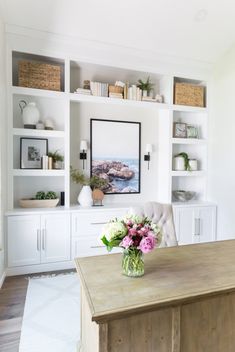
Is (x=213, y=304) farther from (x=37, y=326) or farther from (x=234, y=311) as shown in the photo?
(x=37, y=326)

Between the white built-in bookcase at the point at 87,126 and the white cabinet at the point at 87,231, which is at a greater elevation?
the white built-in bookcase at the point at 87,126

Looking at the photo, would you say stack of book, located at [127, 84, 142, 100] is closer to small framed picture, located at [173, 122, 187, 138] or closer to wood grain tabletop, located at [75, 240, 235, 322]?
small framed picture, located at [173, 122, 187, 138]

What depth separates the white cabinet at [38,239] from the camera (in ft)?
9.84

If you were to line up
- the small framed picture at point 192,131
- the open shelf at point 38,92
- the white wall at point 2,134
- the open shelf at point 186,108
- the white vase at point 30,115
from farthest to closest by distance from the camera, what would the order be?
the small framed picture at point 192,131 < the open shelf at point 186,108 < the white vase at point 30,115 < the open shelf at point 38,92 < the white wall at point 2,134

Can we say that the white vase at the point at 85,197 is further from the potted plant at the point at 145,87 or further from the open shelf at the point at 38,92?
the potted plant at the point at 145,87

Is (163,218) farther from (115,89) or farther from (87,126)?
(115,89)

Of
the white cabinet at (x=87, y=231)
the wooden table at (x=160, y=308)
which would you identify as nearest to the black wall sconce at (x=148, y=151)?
the white cabinet at (x=87, y=231)

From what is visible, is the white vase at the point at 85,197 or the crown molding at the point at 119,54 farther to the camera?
the white vase at the point at 85,197

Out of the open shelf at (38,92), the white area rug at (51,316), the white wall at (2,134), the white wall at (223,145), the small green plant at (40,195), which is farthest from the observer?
the white wall at (223,145)

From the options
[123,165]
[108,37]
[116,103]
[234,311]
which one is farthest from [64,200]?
[234,311]

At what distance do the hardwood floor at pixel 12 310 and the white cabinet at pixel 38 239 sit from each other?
0.71ft

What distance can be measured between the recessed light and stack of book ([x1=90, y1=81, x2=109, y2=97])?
A: 57.2 inches

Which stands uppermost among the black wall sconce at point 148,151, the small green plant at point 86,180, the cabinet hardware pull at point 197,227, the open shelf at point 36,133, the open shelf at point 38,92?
the open shelf at point 38,92

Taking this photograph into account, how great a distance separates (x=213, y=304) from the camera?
4.33 ft
